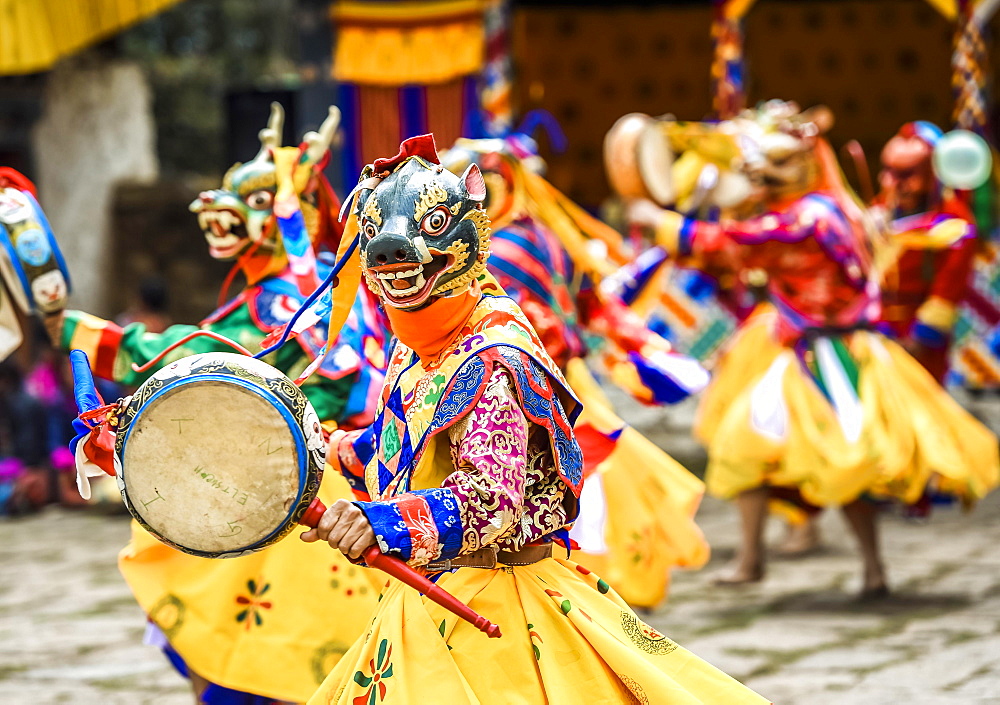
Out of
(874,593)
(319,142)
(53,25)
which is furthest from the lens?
(53,25)

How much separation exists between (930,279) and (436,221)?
5319 mm

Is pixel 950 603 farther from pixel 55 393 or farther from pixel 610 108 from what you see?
pixel 610 108

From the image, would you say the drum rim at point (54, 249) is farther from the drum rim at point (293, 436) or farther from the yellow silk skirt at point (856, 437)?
the yellow silk skirt at point (856, 437)

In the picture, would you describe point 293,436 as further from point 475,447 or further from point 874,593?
point 874,593

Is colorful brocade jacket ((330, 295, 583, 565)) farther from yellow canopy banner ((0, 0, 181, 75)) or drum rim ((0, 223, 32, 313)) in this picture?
yellow canopy banner ((0, 0, 181, 75))

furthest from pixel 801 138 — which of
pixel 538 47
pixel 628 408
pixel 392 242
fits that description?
pixel 538 47

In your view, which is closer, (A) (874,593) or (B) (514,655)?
(B) (514,655)

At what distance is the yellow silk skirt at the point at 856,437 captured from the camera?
5.57 metres

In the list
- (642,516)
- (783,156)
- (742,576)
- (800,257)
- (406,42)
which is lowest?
(742,576)

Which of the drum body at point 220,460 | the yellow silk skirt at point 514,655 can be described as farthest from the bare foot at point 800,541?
the drum body at point 220,460

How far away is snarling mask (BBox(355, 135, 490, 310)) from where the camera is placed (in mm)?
2424

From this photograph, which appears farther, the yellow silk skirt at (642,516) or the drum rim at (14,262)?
the yellow silk skirt at (642,516)

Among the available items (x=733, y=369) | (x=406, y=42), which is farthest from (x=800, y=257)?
(x=406, y=42)

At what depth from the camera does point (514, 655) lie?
2.41 meters
